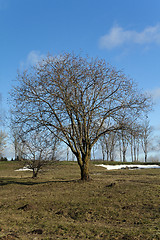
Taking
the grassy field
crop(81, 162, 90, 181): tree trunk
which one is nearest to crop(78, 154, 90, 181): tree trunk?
crop(81, 162, 90, 181): tree trunk

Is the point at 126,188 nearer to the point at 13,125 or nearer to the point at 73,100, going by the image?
the point at 73,100

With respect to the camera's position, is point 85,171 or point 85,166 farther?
point 85,171

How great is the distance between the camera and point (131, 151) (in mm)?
58406

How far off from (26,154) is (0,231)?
14.5 m

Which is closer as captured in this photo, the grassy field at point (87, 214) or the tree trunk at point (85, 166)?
the grassy field at point (87, 214)

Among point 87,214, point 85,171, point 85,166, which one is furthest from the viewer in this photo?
point 85,171

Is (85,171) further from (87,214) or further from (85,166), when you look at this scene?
(87,214)

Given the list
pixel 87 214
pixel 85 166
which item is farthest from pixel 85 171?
pixel 87 214

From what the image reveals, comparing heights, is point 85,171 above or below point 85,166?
below

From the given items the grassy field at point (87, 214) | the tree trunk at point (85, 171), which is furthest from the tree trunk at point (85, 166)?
the grassy field at point (87, 214)

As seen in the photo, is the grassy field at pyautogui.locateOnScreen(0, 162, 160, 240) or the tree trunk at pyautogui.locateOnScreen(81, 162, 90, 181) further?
the tree trunk at pyautogui.locateOnScreen(81, 162, 90, 181)

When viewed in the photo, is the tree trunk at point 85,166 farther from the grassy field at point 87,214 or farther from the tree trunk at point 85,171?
the grassy field at point 87,214

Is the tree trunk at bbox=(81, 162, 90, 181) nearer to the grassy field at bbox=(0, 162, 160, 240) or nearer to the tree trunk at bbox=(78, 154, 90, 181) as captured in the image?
the tree trunk at bbox=(78, 154, 90, 181)

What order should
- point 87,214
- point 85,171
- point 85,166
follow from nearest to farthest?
point 87,214, point 85,166, point 85,171
